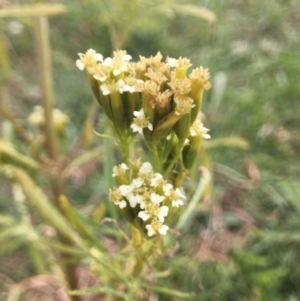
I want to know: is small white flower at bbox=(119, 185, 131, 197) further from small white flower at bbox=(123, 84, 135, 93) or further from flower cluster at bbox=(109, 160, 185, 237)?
small white flower at bbox=(123, 84, 135, 93)

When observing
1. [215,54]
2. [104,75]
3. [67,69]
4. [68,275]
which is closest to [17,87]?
[67,69]

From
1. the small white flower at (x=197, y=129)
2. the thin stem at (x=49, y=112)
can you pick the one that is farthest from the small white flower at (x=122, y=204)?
the thin stem at (x=49, y=112)

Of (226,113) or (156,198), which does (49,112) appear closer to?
(156,198)

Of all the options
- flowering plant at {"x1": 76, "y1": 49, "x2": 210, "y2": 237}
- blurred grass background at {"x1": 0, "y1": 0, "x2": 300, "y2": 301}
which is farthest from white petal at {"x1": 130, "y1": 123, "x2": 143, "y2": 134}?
blurred grass background at {"x1": 0, "y1": 0, "x2": 300, "y2": 301}

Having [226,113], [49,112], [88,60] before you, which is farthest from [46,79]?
[226,113]

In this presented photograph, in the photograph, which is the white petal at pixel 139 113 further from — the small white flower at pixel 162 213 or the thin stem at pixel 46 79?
the thin stem at pixel 46 79

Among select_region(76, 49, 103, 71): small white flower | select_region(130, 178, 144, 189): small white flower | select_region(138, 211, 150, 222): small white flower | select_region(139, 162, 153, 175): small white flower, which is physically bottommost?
select_region(138, 211, 150, 222): small white flower

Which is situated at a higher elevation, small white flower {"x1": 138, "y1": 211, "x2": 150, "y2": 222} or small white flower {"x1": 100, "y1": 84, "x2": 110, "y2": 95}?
small white flower {"x1": 100, "y1": 84, "x2": 110, "y2": 95}
